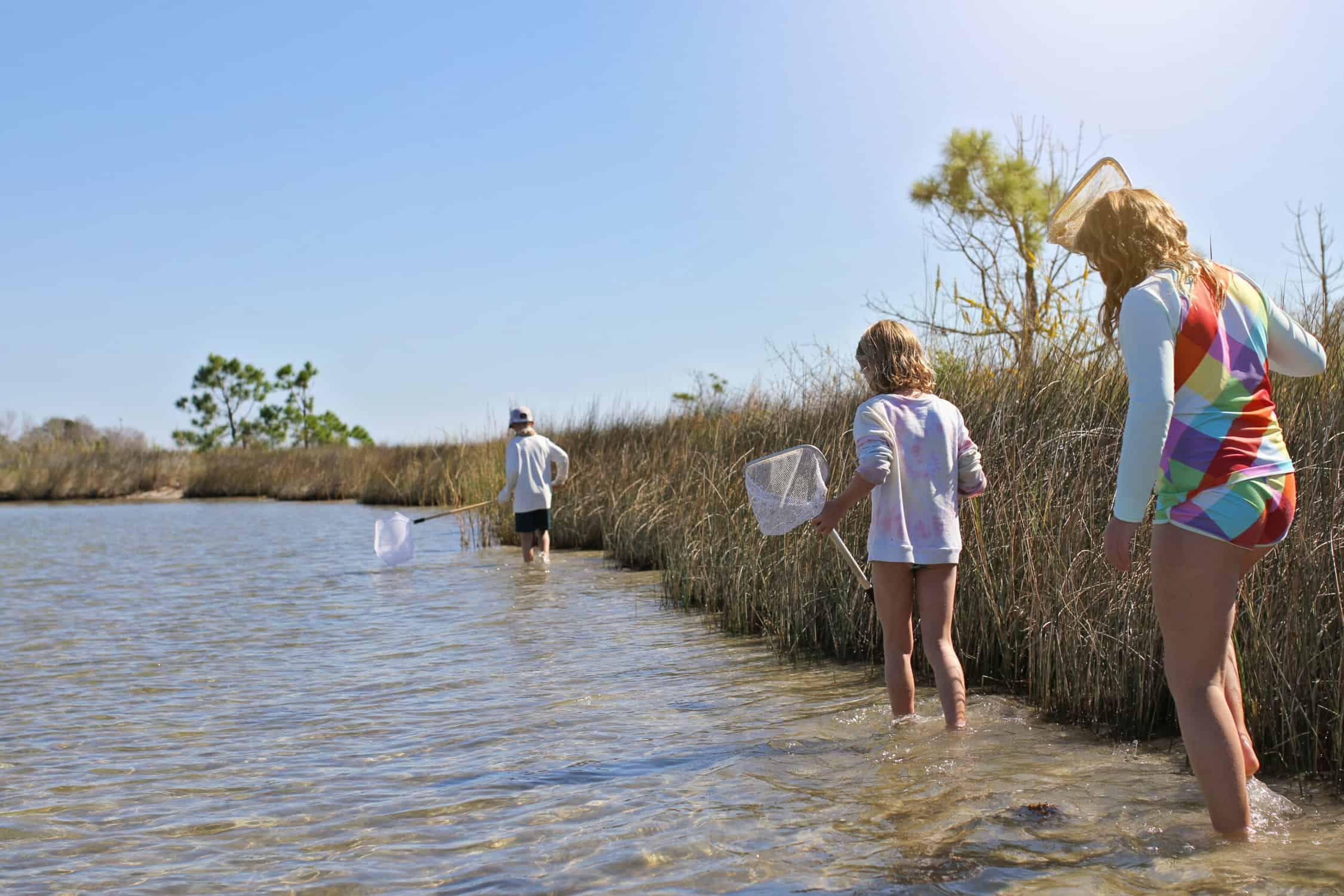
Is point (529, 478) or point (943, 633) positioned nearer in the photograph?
point (943, 633)

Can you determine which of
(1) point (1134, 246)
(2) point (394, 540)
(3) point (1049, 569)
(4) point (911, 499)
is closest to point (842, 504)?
(4) point (911, 499)

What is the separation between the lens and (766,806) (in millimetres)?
3959

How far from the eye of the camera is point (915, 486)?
4.38m

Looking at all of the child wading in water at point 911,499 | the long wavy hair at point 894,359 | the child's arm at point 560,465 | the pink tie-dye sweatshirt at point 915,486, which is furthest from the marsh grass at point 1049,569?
the child's arm at point 560,465

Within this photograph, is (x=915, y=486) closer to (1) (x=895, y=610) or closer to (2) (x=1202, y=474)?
(1) (x=895, y=610)

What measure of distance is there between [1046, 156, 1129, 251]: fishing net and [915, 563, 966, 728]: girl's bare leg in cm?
145

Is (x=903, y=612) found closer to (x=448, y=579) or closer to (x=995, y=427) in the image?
(x=995, y=427)

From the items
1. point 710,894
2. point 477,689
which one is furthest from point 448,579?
point 710,894

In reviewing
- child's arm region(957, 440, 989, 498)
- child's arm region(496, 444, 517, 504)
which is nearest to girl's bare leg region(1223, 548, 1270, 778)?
child's arm region(957, 440, 989, 498)

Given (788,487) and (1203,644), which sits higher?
(788,487)

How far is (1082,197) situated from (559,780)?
117 inches

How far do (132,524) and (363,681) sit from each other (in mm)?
19023

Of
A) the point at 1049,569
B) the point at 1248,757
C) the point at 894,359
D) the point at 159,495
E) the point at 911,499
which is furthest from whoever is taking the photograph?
the point at 159,495

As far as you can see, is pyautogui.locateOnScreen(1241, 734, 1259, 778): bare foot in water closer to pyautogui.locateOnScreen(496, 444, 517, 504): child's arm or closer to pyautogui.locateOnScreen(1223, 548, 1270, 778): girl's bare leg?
pyautogui.locateOnScreen(1223, 548, 1270, 778): girl's bare leg
